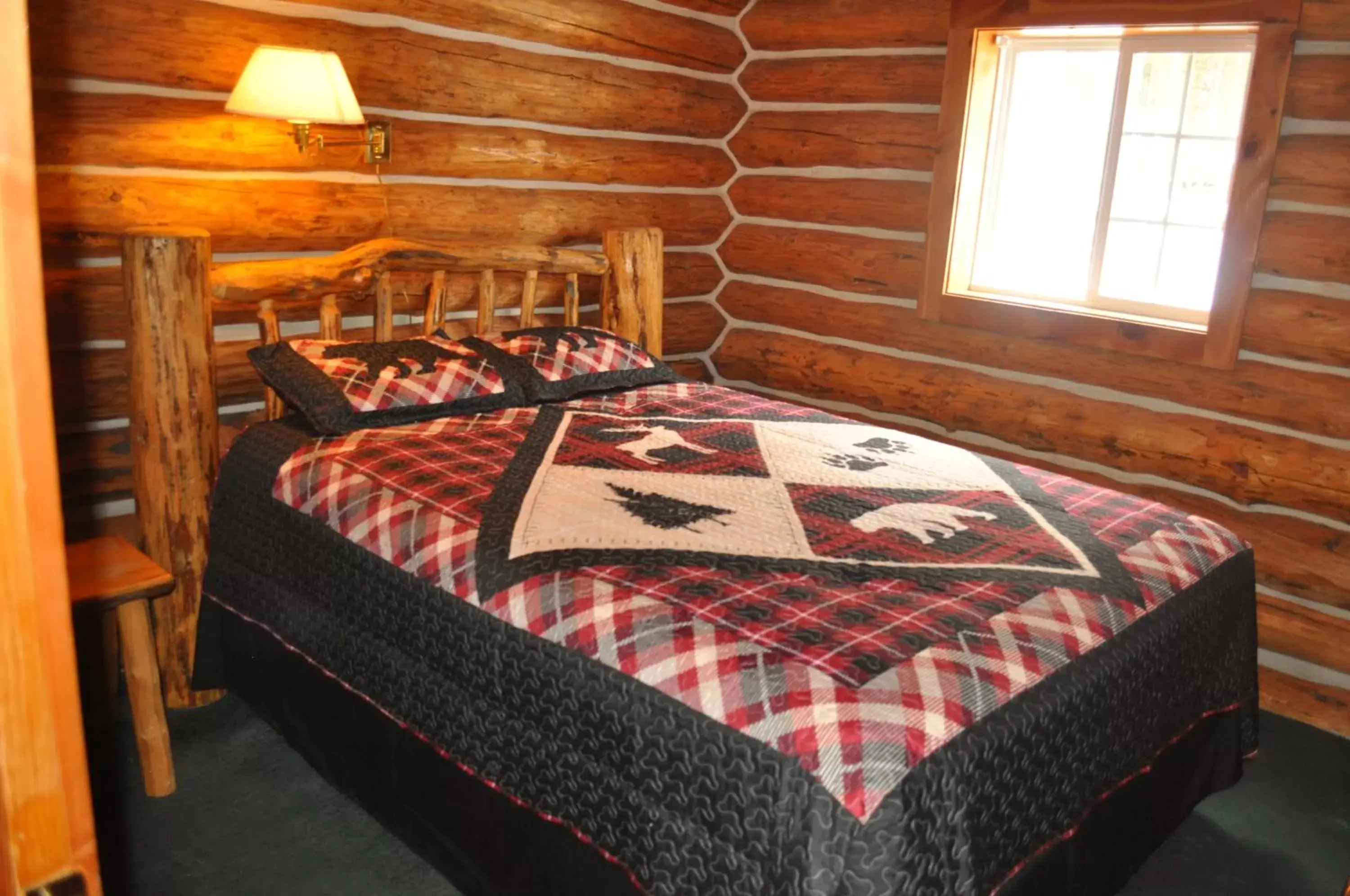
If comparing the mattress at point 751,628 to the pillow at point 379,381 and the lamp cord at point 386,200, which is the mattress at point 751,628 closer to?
the pillow at point 379,381

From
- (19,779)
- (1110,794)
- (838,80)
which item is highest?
(838,80)

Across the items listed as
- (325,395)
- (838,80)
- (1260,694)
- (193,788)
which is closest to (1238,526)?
(1260,694)

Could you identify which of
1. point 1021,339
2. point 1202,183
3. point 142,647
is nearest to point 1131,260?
point 1202,183

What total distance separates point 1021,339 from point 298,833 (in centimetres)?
277

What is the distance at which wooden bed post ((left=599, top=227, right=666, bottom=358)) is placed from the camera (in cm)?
401

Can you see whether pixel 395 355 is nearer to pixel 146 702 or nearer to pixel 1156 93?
pixel 146 702

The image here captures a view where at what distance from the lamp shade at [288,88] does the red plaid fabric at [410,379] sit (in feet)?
2.04

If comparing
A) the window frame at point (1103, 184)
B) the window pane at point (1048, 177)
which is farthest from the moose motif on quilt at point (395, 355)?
the window pane at point (1048, 177)

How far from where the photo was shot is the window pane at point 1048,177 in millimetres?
3803

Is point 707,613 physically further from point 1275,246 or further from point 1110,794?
point 1275,246

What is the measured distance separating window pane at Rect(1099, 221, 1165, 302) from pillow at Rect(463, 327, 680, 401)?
5.05 ft

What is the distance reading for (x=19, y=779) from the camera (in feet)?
2.02

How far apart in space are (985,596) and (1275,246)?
1.85 m

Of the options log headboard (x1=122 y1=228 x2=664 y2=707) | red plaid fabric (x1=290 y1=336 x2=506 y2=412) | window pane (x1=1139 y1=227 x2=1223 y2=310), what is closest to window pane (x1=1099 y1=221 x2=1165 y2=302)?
window pane (x1=1139 y1=227 x2=1223 y2=310)
